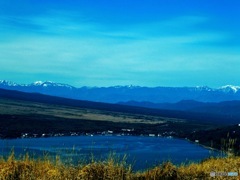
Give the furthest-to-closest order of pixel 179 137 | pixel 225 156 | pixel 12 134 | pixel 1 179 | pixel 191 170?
1. pixel 179 137
2. pixel 12 134
3. pixel 225 156
4. pixel 191 170
5. pixel 1 179

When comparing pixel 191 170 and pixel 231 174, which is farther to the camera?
pixel 191 170

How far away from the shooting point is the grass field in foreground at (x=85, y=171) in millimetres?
11594

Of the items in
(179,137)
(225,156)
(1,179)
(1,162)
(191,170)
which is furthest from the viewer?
(179,137)

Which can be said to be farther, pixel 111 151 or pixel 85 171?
pixel 111 151

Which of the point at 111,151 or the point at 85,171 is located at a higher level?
the point at 111,151

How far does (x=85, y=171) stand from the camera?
11781 mm

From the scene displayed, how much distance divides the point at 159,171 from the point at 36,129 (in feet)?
626

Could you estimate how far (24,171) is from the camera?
11.8 meters

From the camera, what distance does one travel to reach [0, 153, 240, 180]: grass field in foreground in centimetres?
1159

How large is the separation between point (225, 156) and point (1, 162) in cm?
838

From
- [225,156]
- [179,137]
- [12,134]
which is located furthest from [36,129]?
[225,156]

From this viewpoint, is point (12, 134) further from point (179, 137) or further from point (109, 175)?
point (109, 175)

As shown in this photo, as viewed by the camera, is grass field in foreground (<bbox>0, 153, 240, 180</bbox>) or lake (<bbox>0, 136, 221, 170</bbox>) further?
lake (<bbox>0, 136, 221, 170</bbox>)

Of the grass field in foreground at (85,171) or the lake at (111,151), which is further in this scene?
the lake at (111,151)
